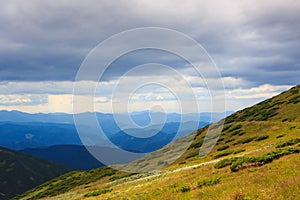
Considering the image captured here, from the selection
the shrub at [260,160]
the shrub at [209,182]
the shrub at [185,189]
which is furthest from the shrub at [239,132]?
the shrub at [185,189]

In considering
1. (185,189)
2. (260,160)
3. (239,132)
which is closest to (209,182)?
(185,189)

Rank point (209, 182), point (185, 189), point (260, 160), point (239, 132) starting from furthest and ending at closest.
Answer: point (239, 132) < point (260, 160) < point (209, 182) < point (185, 189)

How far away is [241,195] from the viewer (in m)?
12.7

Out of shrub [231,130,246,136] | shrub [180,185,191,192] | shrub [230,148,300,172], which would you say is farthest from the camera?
shrub [231,130,246,136]

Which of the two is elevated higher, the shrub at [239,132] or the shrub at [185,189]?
the shrub at [239,132]

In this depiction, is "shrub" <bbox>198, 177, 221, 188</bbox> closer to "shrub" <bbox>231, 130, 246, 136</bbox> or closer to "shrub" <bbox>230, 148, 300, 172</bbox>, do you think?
"shrub" <bbox>230, 148, 300, 172</bbox>

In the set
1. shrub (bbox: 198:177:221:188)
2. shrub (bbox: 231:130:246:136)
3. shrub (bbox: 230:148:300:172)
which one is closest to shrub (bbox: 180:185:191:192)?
shrub (bbox: 198:177:221:188)

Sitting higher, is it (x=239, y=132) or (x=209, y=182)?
(x=239, y=132)

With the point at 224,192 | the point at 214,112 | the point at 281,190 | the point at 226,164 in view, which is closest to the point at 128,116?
the point at 214,112

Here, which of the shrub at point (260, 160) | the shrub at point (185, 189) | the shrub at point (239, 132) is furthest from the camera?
the shrub at point (239, 132)

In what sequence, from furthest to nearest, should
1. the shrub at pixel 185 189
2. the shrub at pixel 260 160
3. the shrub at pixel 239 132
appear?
the shrub at pixel 239 132, the shrub at pixel 260 160, the shrub at pixel 185 189

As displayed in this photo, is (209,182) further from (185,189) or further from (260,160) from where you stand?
(260,160)

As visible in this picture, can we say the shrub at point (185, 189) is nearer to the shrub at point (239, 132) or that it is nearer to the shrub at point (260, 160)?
the shrub at point (260, 160)

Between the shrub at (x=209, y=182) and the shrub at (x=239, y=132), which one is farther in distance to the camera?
the shrub at (x=239, y=132)
